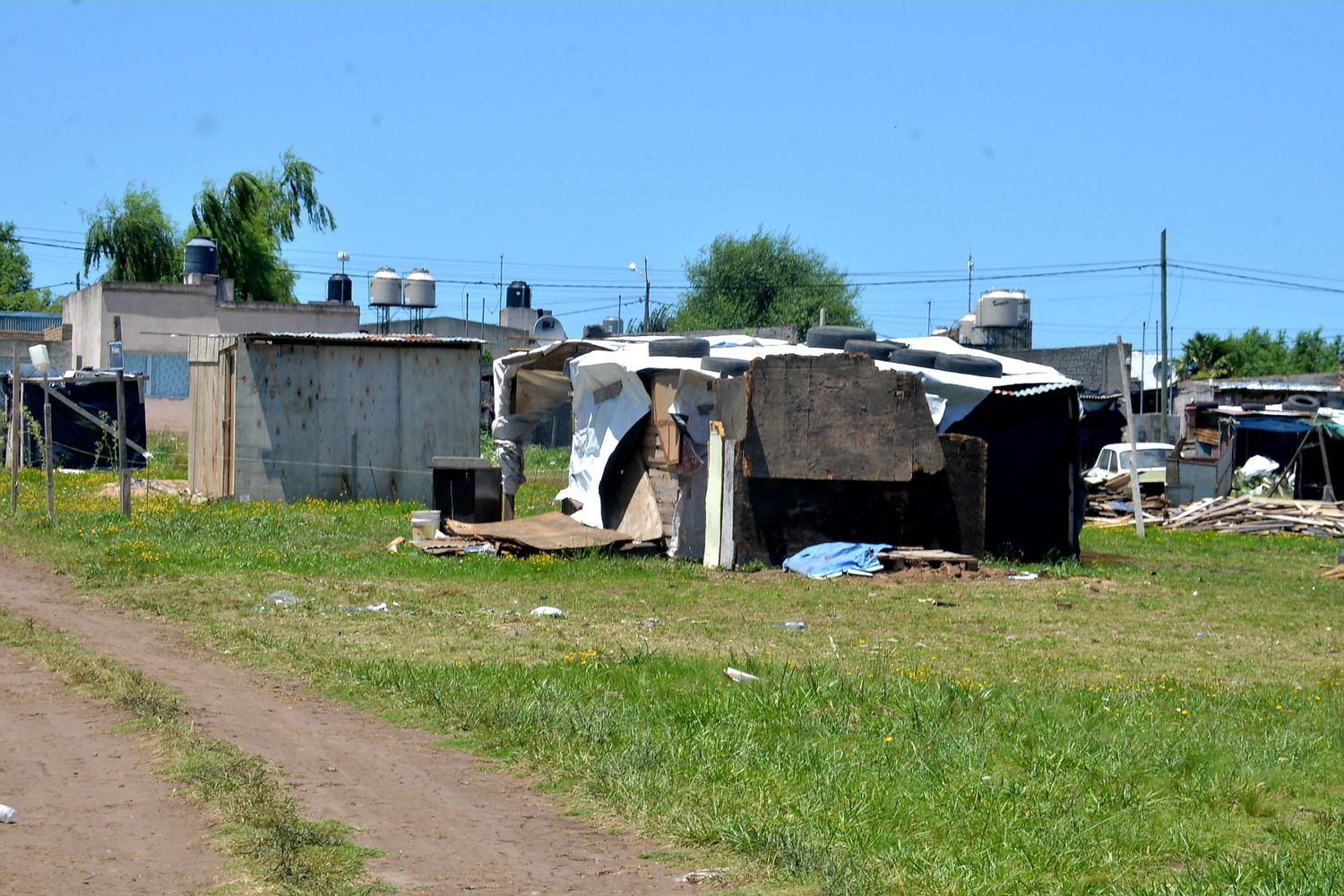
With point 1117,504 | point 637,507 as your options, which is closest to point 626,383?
point 637,507

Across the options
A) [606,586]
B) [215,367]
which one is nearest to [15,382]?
[215,367]

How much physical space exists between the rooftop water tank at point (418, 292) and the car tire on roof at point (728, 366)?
37910 mm

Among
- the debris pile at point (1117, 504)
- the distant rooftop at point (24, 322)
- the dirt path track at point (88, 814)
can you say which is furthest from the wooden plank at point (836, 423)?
the distant rooftop at point (24, 322)

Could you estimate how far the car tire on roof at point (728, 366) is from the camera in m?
17.2

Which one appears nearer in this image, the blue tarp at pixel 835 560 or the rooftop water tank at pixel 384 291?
the blue tarp at pixel 835 560

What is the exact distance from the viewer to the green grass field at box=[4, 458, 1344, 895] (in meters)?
5.93

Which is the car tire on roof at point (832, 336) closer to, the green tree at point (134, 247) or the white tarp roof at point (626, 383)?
the white tarp roof at point (626, 383)

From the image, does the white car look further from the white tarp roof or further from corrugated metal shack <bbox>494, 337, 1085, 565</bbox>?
corrugated metal shack <bbox>494, 337, 1085, 565</bbox>

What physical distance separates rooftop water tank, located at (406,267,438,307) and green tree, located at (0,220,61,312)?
119 feet

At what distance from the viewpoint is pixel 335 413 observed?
24625 mm

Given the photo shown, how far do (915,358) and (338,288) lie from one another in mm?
43644

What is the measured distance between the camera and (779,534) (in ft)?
54.9

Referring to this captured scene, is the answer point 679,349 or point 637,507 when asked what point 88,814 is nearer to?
point 637,507

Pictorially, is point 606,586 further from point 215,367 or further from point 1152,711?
point 215,367
